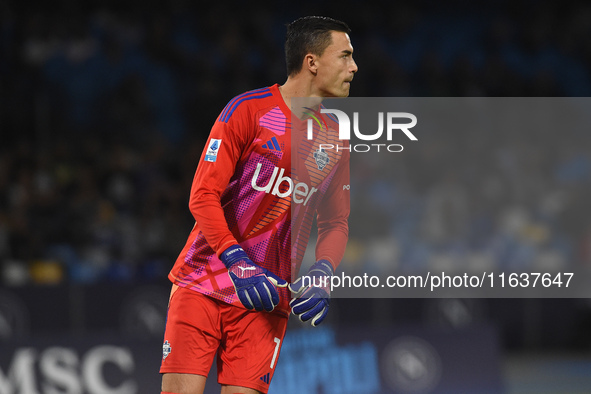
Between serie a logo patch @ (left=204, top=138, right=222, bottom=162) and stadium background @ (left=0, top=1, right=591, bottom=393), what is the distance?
12.1 feet

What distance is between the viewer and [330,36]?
3584 mm

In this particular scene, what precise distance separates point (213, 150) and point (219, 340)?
32.9 inches

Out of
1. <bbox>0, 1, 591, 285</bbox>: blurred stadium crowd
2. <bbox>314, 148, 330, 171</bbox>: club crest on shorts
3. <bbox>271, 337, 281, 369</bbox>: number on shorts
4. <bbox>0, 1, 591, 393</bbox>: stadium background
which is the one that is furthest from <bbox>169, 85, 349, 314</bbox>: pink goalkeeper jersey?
<bbox>0, 1, 591, 285</bbox>: blurred stadium crowd

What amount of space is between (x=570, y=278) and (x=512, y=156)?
1.34 metres

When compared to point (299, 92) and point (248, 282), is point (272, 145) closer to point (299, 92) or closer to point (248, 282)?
point (299, 92)

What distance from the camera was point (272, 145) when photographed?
3.55 meters

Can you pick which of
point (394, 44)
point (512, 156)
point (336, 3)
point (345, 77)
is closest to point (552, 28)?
point (394, 44)

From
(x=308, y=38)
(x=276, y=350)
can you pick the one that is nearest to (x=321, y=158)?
(x=308, y=38)

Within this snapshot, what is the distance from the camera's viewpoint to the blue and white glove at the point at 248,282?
10.7ft

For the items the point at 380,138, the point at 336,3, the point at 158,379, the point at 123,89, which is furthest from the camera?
the point at 336,3

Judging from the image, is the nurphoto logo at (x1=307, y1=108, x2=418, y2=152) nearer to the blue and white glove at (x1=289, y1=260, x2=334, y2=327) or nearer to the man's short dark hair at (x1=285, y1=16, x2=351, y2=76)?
the man's short dark hair at (x1=285, y1=16, x2=351, y2=76)

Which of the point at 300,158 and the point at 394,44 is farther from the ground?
the point at 394,44

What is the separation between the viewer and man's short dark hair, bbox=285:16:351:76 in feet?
11.7

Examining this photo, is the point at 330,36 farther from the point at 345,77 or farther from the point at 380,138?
the point at 380,138
